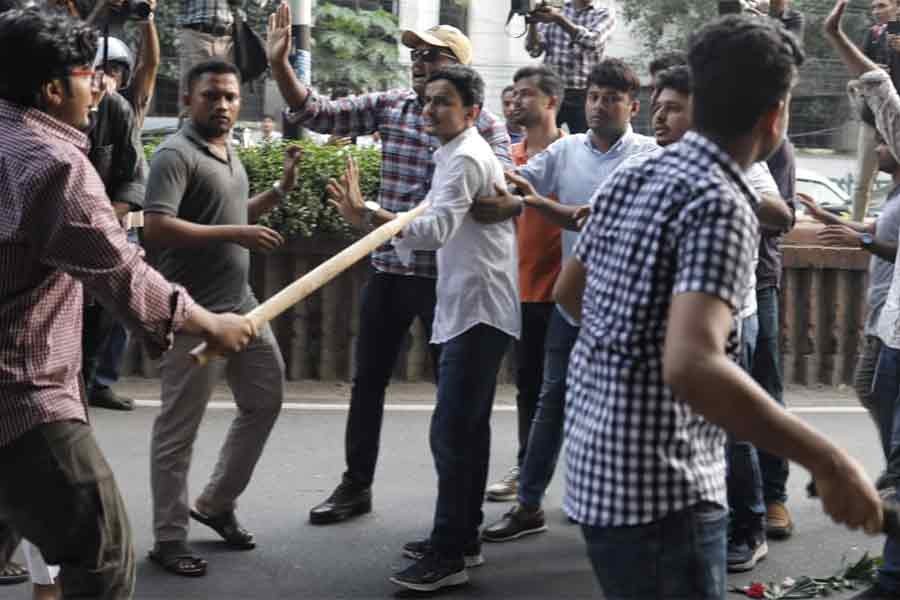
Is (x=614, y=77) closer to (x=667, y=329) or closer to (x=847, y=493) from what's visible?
(x=667, y=329)

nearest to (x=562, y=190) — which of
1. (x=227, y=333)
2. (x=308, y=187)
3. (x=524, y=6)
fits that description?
(x=227, y=333)

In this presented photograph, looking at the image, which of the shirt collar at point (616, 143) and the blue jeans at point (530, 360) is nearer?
the shirt collar at point (616, 143)

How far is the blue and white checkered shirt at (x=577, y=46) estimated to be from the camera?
10781 mm

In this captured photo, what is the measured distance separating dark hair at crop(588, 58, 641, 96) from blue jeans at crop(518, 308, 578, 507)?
1.06m

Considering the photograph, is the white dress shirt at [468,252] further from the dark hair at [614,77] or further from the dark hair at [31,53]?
the dark hair at [31,53]

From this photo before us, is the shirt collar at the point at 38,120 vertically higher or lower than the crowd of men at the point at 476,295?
higher

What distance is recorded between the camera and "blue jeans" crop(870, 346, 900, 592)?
4.93 metres

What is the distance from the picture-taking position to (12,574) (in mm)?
5102

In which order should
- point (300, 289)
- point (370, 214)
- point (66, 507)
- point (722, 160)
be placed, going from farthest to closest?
point (370, 214), point (300, 289), point (66, 507), point (722, 160)

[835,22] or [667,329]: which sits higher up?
[835,22]

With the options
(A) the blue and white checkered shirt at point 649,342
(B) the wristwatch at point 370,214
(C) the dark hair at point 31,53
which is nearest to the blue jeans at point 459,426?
(B) the wristwatch at point 370,214

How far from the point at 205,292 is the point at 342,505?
1.19m

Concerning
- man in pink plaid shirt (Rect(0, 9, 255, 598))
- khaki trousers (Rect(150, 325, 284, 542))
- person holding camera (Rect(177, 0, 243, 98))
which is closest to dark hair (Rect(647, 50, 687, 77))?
khaki trousers (Rect(150, 325, 284, 542))

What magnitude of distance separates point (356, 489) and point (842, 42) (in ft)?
9.47
